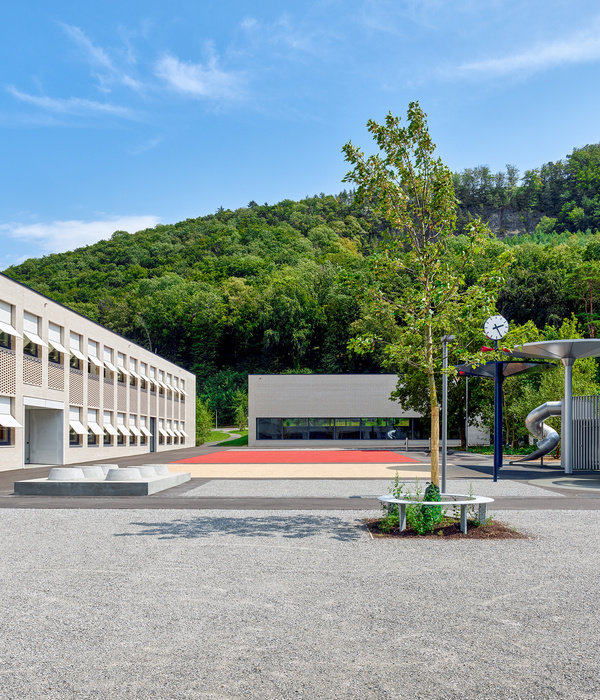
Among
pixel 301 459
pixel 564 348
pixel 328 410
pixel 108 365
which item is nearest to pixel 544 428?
pixel 564 348

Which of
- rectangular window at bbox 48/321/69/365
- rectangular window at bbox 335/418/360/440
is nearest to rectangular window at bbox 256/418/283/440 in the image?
rectangular window at bbox 335/418/360/440

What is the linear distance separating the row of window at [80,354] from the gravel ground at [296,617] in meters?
18.6

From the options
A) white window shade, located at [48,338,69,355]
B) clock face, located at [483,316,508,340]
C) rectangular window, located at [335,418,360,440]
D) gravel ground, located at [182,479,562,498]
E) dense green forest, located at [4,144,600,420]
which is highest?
dense green forest, located at [4,144,600,420]

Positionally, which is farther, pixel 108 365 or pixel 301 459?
pixel 108 365

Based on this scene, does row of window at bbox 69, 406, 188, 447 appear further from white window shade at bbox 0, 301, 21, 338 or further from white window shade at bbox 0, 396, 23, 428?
white window shade at bbox 0, 301, 21, 338

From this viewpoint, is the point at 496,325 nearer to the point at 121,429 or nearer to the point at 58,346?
the point at 58,346

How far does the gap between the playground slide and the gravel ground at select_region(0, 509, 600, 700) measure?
2099 cm

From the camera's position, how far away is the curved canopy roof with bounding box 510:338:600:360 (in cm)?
2227

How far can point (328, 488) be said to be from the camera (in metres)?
17.3

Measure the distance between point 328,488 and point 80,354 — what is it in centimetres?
2075

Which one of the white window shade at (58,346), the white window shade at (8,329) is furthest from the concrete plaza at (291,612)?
the white window shade at (58,346)

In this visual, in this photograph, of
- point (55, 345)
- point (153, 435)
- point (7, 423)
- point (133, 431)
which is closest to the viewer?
point (7, 423)

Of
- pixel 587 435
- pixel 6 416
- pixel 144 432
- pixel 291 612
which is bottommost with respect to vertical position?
pixel 144 432

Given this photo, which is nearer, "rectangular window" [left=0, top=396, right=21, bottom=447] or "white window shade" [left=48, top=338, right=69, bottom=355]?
"rectangular window" [left=0, top=396, right=21, bottom=447]
